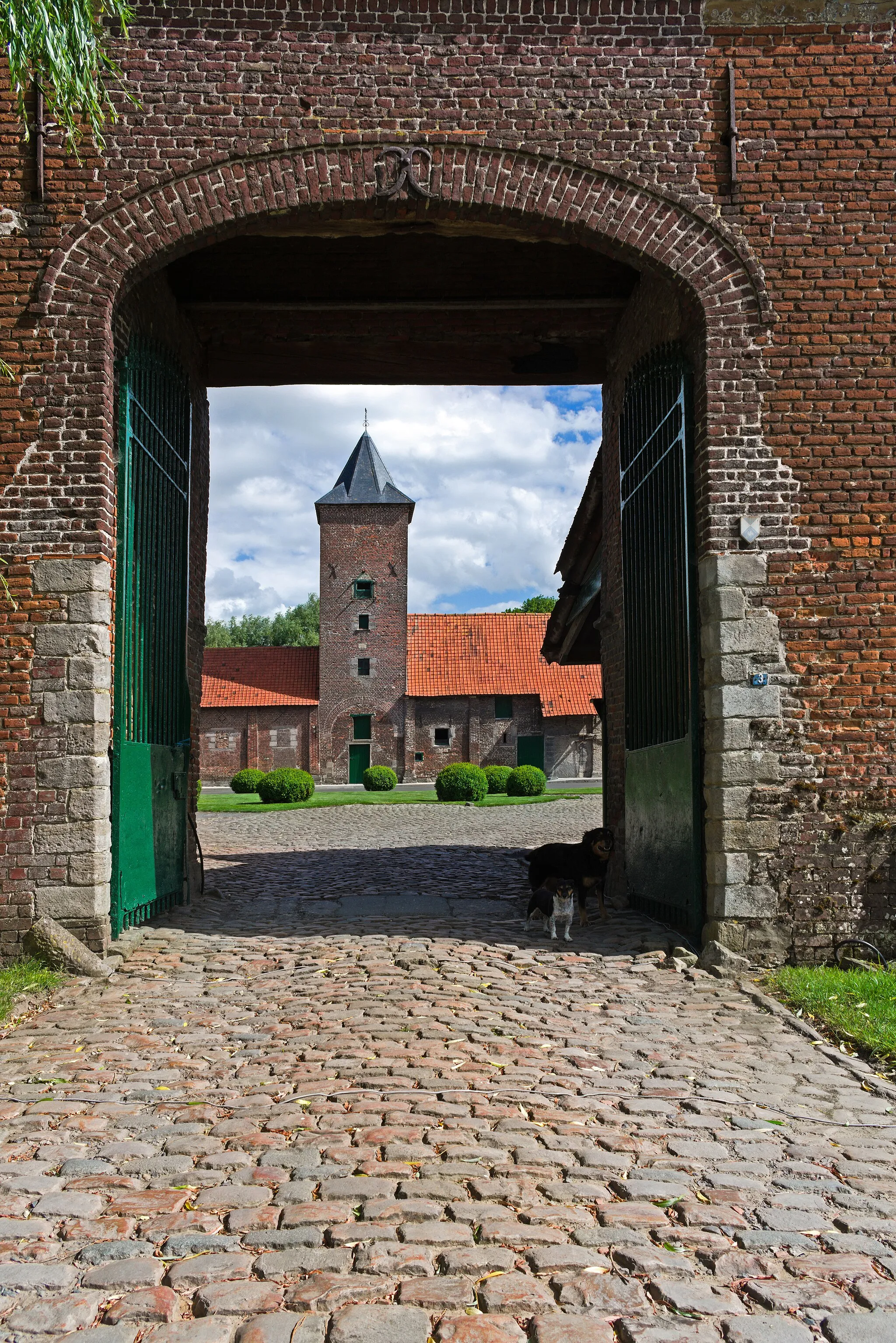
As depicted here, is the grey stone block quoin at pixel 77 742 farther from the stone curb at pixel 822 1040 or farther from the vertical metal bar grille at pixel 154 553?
the stone curb at pixel 822 1040

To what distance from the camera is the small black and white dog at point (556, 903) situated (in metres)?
8.27

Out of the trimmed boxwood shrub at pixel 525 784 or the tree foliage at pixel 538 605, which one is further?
the tree foliage at pixel 538 605

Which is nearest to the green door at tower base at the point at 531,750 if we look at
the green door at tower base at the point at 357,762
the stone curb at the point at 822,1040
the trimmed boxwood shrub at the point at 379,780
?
the green door at tower base at the point at 357,762

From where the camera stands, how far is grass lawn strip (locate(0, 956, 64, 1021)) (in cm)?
631

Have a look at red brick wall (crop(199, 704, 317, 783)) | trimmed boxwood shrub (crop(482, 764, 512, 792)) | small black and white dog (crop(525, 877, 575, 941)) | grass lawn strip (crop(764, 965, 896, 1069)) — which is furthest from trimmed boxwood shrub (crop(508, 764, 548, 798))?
grass lawn strip (crop(764, 965, 896, 1069))

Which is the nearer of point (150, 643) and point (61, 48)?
point (61, 48)

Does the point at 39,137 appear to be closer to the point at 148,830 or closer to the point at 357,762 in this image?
the point at 148,830

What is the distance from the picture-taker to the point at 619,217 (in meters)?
7.73

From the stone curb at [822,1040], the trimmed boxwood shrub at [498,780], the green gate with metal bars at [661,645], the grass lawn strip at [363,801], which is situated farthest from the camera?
Answer: the trimmed boxwood shrub at [498,780]

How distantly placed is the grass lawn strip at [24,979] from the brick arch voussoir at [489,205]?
433cm

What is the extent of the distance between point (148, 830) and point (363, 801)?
73.6 ft

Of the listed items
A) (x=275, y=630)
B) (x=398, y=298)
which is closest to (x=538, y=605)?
(x=275, y=630)

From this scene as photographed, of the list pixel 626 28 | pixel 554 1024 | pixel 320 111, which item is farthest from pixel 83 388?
pixel 554 1024

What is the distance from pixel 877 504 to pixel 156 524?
5375mm
